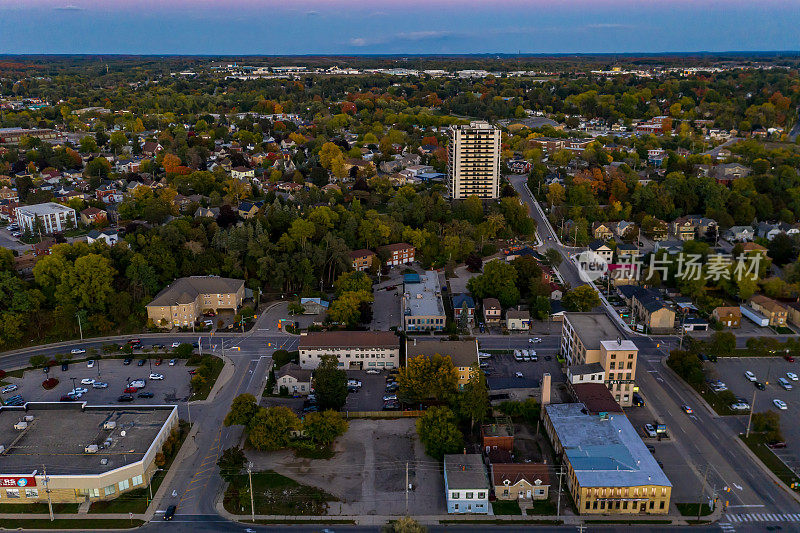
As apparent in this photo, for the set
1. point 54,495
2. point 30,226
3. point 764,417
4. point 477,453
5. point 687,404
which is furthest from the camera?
point 30,226

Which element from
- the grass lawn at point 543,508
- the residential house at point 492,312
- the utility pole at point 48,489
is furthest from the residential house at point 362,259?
the utility pole at point 48,489

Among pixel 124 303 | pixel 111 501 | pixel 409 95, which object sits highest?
pixel 409 95

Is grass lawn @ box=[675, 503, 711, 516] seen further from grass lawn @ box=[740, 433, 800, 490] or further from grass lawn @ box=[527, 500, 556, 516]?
grass lawn @ box=[527, 500, 556, 516]

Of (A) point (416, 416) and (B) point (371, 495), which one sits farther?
(A) point (416, 416)

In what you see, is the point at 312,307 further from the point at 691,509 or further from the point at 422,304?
the point at 691,509

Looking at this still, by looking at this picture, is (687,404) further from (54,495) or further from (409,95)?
(409,95)

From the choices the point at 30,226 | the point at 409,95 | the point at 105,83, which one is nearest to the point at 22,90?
the point at 105,83

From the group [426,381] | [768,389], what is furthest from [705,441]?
[426,381]
